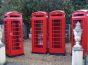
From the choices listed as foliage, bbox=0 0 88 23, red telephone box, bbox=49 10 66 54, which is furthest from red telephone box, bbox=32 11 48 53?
foliage, bbox=0 0 88 23

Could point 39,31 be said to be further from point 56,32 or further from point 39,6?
point 39,6

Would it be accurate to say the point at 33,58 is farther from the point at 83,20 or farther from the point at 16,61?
the point at 83,20

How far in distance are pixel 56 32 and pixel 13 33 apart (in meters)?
1.70

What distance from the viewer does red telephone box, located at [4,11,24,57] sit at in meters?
12.1

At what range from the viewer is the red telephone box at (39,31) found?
12594 mm

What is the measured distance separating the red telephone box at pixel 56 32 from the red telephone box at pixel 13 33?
1223 millimetres

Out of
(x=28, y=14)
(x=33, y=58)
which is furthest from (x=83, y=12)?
(x=28, y=14)

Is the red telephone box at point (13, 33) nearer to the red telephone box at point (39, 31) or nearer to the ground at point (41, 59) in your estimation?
the ground at point (41, 59)

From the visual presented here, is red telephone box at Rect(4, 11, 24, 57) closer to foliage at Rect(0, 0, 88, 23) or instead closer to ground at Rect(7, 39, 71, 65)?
ground at Rect(7, 39, 71, 65)

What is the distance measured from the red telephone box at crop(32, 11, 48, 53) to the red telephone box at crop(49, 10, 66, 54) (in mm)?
253

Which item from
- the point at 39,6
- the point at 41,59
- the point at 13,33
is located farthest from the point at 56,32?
the point at 39,6

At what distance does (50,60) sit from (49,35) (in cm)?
145

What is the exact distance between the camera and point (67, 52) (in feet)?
42.8

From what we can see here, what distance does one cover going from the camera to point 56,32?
1252 centimetres
